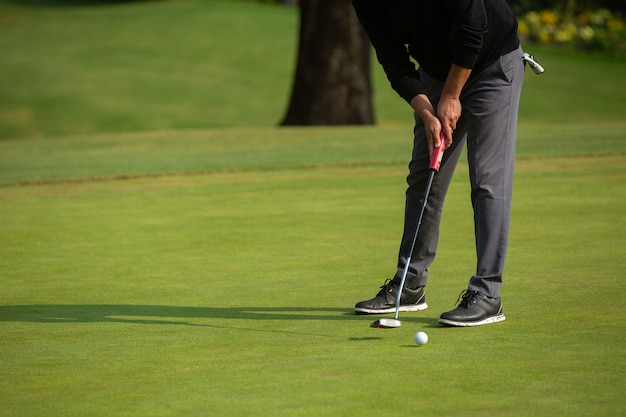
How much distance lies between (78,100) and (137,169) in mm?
13196

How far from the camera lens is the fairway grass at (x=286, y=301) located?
453 centimetres

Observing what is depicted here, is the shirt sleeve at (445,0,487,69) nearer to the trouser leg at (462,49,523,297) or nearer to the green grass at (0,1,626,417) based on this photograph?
the trouser leg at (462,49,523,297)

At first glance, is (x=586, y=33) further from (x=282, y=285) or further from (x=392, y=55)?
(x=392, y=55)

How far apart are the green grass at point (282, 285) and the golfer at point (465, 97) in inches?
7.7

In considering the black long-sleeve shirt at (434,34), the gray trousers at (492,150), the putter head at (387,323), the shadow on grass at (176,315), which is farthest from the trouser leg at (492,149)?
the putter head at (387,323)

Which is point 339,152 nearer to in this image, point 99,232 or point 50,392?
point 99,232

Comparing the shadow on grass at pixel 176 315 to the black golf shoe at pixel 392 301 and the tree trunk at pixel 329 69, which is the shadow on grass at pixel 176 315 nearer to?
the black golf shoe at pixel 392 301

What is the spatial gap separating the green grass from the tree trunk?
A: 16.5 feet

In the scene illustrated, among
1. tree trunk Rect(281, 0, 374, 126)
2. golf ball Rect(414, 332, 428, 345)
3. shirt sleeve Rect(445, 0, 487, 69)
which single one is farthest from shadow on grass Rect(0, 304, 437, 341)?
tree trunk Rect(281, 0, 374, 126)

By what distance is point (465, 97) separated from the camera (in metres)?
6.23

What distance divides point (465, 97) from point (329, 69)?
16.9m

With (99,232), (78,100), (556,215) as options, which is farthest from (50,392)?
(78,100)

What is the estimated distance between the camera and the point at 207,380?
4.77m

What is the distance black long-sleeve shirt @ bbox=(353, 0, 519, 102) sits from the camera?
19.3 feet
